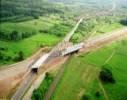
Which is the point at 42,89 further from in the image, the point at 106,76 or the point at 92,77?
the point at 106,76

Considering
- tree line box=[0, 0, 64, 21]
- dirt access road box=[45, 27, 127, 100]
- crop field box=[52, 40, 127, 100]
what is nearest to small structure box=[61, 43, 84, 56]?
dirt access road box=[45, 27, 127, 100]

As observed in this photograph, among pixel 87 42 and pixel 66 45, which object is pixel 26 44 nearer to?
pixel 66 45

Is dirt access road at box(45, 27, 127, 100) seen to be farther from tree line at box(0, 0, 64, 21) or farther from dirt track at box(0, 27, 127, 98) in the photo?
tree line at box(0, 0, 64, 21)

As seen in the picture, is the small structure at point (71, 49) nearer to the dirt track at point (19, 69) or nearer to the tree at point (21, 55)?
the dirt track at point (19, 69)

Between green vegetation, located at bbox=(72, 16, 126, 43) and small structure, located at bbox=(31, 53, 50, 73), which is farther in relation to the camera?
green vegetation, located at bbox=(72, 16, 126, 43)

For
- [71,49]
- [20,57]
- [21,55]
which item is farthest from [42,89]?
[71,49]

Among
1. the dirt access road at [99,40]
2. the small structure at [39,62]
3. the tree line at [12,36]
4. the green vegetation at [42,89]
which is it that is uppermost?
A: the tree line at [12,36]

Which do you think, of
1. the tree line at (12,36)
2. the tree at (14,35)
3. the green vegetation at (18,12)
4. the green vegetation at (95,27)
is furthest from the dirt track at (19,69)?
the green vegetation at (18,12)
